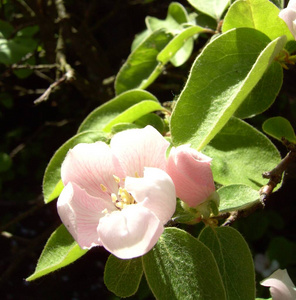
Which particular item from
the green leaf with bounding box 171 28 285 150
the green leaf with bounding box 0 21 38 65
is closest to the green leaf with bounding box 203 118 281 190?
the green leaf with bounding box 171 28 285 150

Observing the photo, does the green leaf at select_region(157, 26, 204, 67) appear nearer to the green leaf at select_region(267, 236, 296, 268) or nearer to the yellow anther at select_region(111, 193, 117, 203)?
the yellow anther at select_region(111, 193, 117, 203)

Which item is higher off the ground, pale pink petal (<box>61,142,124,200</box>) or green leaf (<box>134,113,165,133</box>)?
pale pink petal (<box>61,142,124,200</box>)

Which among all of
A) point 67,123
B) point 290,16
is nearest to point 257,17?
point 290,16

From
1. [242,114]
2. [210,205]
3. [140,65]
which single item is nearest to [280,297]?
[210,205]

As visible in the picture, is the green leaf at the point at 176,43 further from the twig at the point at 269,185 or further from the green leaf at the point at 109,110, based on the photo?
the twig at the point at 269,185

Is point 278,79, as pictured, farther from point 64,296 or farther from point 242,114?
point 64,296

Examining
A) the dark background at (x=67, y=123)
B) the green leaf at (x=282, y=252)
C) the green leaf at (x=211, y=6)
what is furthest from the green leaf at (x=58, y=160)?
the green leaf at (x=282, y=252)

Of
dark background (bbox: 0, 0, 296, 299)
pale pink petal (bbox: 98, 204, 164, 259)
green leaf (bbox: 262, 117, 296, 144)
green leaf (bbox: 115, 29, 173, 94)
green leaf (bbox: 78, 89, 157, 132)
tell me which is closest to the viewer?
pale pink petal (bbox: 98, 204, 164, 259)
